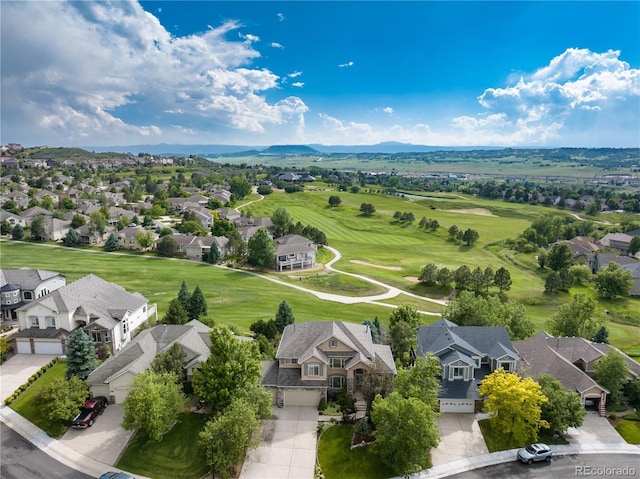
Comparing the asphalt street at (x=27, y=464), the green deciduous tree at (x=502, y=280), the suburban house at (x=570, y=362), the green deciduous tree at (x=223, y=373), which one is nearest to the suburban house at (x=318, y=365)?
the green deciduous tree at (x=223, y=373)

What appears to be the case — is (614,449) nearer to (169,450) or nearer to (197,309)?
(169,450)

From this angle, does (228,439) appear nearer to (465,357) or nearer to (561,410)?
(465,357)

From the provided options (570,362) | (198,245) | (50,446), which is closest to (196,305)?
(50,446)

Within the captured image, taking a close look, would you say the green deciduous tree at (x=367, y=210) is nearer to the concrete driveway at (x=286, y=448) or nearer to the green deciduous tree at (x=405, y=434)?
the concrete driveway at (x=286, y=448)

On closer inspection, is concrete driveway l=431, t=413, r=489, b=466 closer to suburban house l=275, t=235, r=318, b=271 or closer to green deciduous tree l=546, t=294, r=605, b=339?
green deciduous tree l=546, t=294, r=605, b=339

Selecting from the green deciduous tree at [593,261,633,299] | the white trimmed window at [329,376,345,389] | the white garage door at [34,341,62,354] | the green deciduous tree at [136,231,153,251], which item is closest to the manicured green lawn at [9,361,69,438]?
the white garage door at [34,341,62,354]

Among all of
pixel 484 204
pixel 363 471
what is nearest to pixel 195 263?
pixel 363 471
